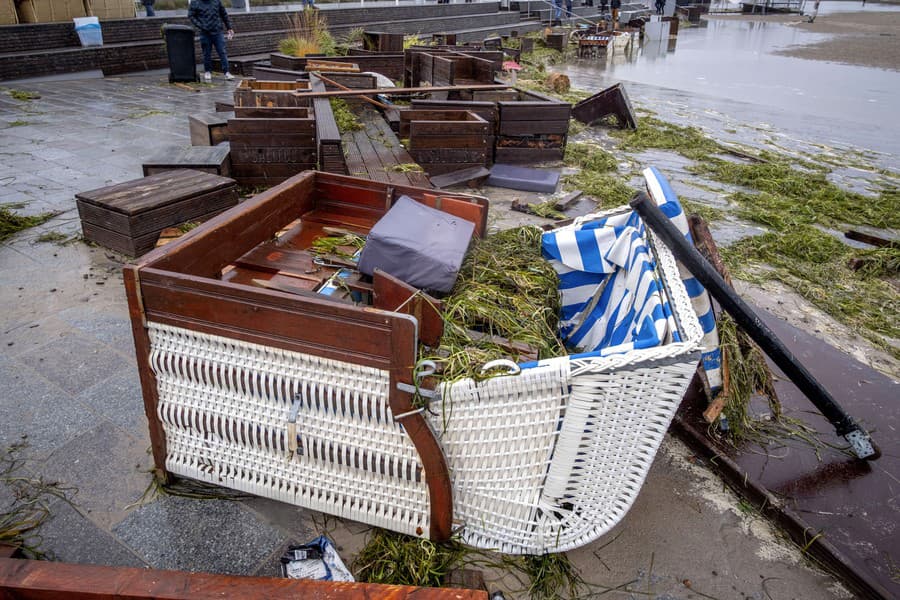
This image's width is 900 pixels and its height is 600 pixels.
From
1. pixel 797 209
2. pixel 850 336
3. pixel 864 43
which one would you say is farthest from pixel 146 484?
pixel 864 43

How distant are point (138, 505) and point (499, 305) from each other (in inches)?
65.7

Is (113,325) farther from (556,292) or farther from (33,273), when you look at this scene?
(556,292)

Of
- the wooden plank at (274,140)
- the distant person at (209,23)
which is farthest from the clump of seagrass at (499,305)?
the distant person at (209,23)

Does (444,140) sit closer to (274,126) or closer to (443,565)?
(274,126)

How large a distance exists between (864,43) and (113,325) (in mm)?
33883

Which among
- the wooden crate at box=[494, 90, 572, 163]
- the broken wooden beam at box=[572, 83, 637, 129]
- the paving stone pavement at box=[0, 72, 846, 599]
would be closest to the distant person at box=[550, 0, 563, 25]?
the broken wooden beam at box=[572, 83, 637, 129]

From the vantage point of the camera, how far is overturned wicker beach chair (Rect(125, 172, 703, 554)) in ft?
6.00

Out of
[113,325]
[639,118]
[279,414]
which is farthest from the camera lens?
[639,118]

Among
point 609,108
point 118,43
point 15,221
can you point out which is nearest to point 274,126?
point 15,221

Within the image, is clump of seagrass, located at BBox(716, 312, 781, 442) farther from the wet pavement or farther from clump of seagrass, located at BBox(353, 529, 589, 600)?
clump of seagrass, located at BBox(353, 529, 589, 600)

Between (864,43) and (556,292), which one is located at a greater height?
(864,43)

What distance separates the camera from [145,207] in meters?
4.16

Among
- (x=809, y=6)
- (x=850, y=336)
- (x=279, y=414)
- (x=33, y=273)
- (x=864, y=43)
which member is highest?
(x=809, y=6)

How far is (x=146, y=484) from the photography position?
7.88 ft
